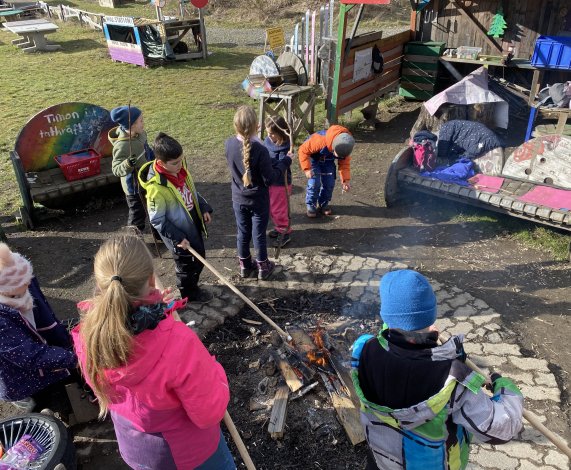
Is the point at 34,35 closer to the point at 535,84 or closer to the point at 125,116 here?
the point at 125,116

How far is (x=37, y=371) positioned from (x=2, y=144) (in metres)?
7.81

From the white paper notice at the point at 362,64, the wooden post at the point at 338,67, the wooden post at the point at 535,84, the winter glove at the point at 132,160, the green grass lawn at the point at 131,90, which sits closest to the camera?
the winter glove at the point at 132,160

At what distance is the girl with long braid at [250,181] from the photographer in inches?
189

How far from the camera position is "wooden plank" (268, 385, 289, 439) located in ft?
12.2

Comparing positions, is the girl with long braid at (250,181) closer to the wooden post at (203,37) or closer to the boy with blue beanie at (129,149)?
the boy with blue beanie at (129,149)

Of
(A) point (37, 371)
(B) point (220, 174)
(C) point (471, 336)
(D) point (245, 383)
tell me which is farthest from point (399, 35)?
(A) point (37, 371)

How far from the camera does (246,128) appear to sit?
4.72 meters

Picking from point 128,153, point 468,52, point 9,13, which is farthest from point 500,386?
point 9,13

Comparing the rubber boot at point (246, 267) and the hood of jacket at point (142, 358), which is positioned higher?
the hood of jacket at point (142, 358)

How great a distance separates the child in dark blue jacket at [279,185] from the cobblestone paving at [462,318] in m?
0.40

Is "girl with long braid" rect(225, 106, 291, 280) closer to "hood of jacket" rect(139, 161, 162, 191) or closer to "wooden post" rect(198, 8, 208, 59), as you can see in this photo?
"hood of jacket" rect(139, 161, 162, 191)

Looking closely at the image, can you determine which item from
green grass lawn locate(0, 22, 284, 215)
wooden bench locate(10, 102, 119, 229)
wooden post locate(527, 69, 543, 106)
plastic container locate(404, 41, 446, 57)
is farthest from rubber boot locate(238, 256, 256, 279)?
plastic container locate(404, 41, 446, 57)

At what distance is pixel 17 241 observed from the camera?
659 centimetres

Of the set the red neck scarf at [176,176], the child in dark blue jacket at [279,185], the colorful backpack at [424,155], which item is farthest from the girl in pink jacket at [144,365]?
the colorful backpack at [424,155]
